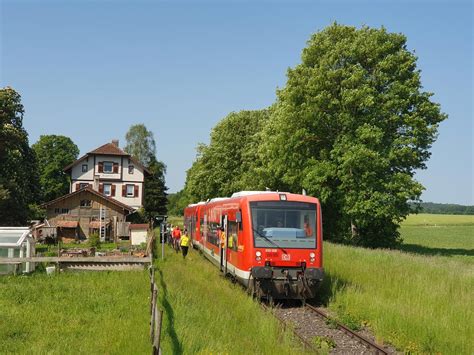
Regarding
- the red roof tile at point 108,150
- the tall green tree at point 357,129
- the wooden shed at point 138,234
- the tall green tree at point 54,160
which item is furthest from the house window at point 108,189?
the tall green tree at point 357,129

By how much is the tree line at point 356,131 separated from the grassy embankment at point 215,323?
679 inches

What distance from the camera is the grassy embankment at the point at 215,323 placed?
8.21m

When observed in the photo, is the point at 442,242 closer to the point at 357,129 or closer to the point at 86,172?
the point at 357,129

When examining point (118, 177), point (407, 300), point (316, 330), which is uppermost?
point (118, 177)

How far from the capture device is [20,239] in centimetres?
1900

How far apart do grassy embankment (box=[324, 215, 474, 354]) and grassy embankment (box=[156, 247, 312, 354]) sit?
2.28m

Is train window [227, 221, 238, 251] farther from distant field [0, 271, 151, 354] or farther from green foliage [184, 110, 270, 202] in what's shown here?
green foliage [184, 110, 270, 202]

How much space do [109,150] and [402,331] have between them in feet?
178

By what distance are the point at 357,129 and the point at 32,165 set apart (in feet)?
92.4

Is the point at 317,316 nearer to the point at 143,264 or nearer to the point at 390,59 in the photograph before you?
the point at 143,264

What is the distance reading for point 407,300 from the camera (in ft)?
41.5

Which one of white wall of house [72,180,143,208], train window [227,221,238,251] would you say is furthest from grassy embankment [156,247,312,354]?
white wall of house [72,180,143,208]

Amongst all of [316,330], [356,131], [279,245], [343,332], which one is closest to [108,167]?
[356,131]

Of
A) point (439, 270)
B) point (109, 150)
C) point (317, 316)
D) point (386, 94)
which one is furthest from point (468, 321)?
point (109, 150)
